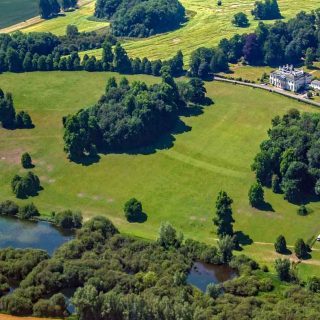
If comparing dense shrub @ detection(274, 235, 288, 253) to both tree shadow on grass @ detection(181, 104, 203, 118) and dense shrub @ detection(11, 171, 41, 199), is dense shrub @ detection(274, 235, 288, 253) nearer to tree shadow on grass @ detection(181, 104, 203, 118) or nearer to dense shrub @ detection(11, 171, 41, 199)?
dense shrub @ detection(11, 171, 41, 199)

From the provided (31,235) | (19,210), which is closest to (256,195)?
(31,235)

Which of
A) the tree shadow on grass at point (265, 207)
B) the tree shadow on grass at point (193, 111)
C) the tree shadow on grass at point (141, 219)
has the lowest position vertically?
the tree shadow on grass at point (265, 207)

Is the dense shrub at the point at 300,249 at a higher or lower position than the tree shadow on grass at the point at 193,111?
lower

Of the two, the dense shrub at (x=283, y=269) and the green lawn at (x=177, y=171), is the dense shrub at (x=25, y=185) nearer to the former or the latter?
the green lawn at (x=177, y=171)

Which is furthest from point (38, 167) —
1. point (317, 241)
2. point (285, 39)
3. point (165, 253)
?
point (285, 39)

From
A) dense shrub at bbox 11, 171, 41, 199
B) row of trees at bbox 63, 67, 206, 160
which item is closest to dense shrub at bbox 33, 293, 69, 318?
dense shrub at bbox 11, 171, 41, 199

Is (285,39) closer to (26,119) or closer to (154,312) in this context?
(26,119)

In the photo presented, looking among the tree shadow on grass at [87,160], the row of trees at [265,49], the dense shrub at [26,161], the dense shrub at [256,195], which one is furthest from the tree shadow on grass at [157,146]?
the row of trees at [265,49]

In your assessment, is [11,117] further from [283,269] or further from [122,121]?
[283,269]
